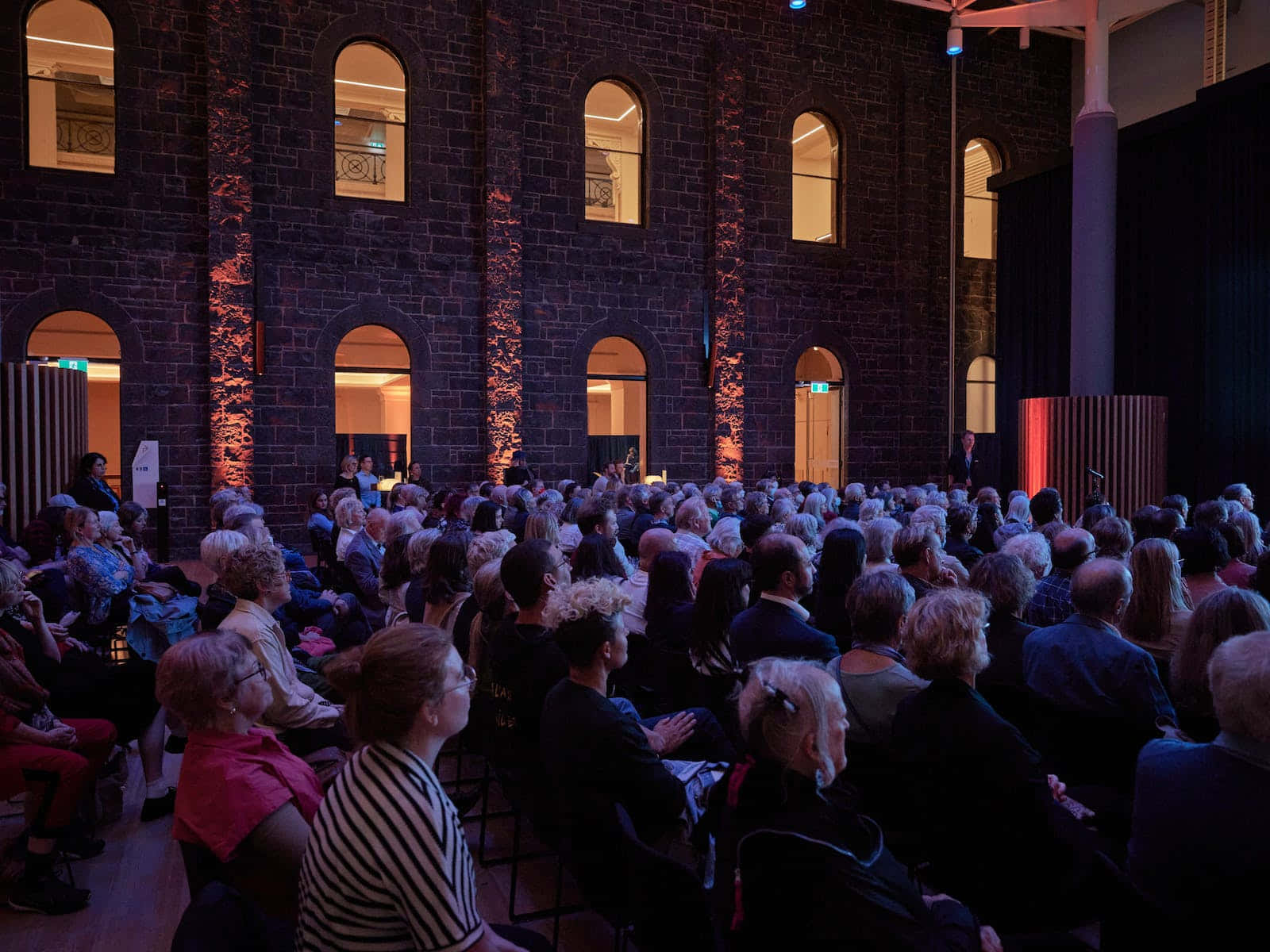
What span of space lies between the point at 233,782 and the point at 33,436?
8.18 meters

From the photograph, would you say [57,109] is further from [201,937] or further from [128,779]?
[201,937]

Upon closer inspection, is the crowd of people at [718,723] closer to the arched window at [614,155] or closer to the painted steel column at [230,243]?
the painted steel column at [230,243]

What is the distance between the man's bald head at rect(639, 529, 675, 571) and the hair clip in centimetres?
297

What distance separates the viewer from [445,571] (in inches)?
166

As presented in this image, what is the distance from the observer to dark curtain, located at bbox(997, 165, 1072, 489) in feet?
47.4

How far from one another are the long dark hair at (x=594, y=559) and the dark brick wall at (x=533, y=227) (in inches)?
335

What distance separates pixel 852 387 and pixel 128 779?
43.4 feet

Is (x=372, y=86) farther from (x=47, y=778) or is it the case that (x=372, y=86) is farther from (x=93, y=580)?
(x=47, y=778)

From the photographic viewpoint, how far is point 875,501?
7086 mm

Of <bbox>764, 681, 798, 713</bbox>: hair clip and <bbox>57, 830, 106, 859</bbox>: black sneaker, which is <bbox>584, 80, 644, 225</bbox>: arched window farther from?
<bbox>764, 681, 798, 713</bbox>: hair clip

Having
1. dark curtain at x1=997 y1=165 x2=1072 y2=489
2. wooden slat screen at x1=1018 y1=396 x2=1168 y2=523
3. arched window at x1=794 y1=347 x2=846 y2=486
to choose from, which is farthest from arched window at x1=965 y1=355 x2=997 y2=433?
wooden slat screen at x1=1018 y1=396 x2=1168 y2=523

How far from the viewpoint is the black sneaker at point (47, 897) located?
3.30 meters

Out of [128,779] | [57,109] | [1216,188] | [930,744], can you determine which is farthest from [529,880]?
[1216,188]

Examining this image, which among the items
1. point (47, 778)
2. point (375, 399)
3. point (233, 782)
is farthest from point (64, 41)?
point (233, 782)
